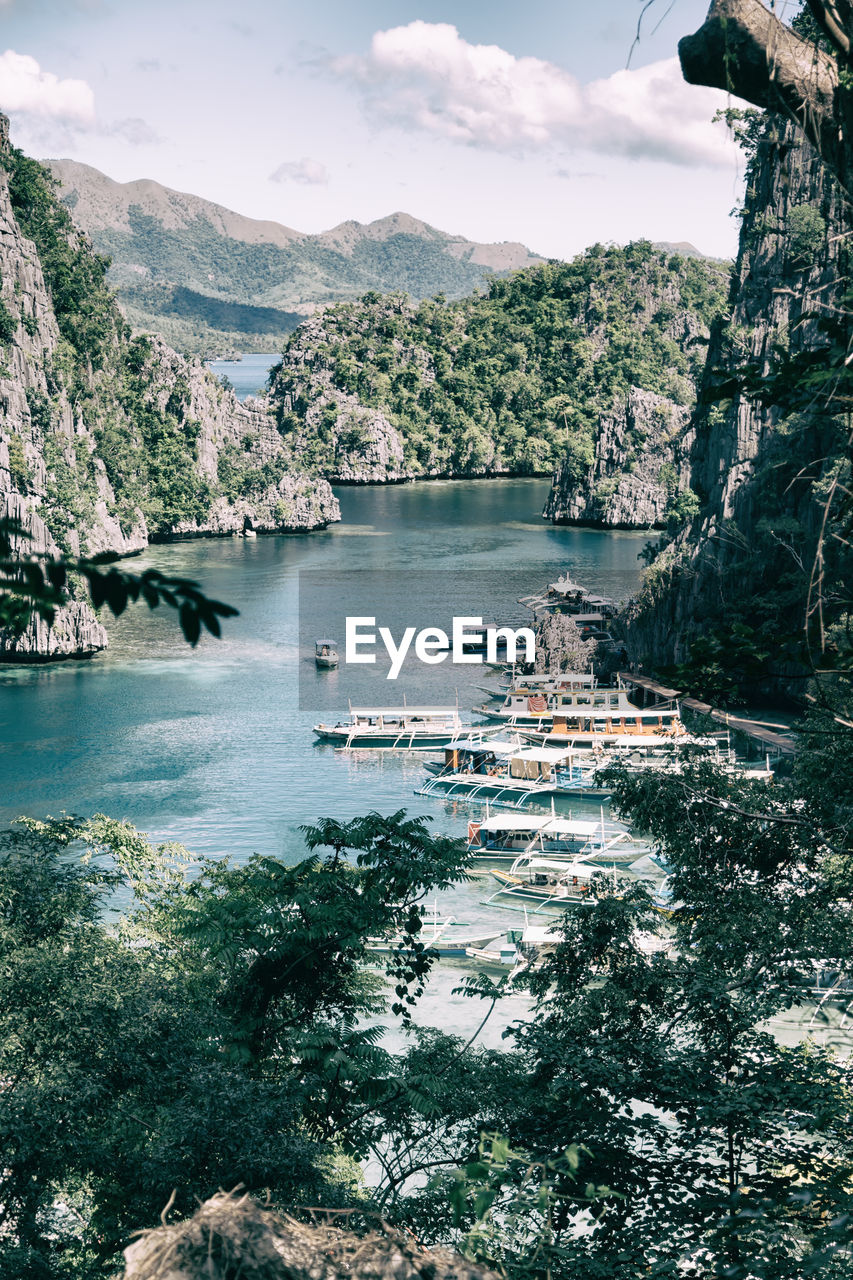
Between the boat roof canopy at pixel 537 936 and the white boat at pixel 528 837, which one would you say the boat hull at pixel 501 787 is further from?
the boat roof canopy at pixel 537 936

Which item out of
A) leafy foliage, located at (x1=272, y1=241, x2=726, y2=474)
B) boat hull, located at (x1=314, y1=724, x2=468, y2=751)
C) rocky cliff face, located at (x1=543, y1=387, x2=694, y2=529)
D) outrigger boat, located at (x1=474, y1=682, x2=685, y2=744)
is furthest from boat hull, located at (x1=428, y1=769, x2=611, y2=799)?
leafy foliage, located at (x1=272, y1=241, x2=726, y2=474)

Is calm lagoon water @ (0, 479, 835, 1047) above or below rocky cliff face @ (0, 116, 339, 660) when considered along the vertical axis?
below

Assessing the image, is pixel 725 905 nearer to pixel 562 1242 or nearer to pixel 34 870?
pixel 562 1242

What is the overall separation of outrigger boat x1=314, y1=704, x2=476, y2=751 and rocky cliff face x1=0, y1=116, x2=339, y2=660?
60.8ft

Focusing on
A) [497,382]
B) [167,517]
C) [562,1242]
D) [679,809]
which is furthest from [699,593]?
[497,382]

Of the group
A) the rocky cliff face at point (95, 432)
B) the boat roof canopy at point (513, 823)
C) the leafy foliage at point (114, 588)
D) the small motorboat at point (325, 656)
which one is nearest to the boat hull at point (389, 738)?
the small motorboat at point (325, 656)

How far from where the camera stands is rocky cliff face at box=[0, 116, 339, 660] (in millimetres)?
68125

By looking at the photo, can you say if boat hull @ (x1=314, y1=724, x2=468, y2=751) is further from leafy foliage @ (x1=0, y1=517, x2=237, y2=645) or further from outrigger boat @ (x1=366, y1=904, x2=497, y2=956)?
leafy foliage @ (x1=0, y1=517, x2=237, y2=645)

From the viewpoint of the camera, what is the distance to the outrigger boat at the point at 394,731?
48.0m

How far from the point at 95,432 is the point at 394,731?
190ft

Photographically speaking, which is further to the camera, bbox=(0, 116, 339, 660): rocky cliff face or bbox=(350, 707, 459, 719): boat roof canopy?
bbox=(0, 116, 339, 660): rocky cliff face

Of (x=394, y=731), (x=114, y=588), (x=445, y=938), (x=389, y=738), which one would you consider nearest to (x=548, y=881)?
(x=445, y=938)

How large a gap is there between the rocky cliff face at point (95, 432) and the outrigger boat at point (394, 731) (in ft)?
60.8

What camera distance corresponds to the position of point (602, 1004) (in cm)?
1114
